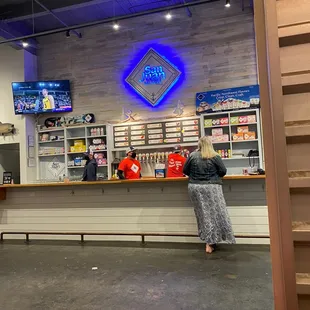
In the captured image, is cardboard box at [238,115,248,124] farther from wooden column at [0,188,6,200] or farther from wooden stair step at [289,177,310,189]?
wooden stair step at [289,177,310,189]

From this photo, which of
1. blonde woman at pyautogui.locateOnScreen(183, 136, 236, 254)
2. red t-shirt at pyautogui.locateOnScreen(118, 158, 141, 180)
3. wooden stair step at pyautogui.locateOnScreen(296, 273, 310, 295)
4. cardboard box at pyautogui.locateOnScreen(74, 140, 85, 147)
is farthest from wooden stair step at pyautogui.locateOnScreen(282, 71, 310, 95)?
cardboard box at pyautogui.locateOnScreen(74, 140, 85, 147)

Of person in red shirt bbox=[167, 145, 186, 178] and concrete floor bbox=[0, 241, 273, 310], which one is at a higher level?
person in red shirt bbox=[167, 145, 186, 178]

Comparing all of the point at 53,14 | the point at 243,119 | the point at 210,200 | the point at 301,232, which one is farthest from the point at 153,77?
the point at 301,232

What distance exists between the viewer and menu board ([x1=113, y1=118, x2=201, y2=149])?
7.00m

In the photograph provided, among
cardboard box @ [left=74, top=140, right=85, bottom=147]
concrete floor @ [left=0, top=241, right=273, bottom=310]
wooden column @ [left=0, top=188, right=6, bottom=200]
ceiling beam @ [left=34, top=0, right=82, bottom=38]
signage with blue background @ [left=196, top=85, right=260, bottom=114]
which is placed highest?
ceiling beam @ [left=34, top=0, right=82, bottom=38]

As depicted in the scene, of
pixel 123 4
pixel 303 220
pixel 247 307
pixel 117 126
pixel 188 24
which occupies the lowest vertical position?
pixel 247 307

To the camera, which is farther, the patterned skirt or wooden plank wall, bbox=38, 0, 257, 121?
wooden plank wall, bbox=38, 0, 257, 121

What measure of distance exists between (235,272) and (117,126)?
5080 mm

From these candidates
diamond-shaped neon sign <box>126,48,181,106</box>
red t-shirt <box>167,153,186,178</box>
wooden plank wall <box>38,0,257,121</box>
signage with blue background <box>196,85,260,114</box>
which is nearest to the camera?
red t-shirt <box>167,153,186,178</box>

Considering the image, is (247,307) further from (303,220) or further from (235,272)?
(303,220)

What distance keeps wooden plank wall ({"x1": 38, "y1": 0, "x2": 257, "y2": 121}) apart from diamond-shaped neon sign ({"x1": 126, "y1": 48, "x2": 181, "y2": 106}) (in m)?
0.23

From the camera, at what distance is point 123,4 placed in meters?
7.27

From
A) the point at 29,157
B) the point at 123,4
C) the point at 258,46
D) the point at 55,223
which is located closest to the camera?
the point at 258,46

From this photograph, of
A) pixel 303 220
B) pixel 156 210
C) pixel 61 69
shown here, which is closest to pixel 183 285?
pixel 156 210
